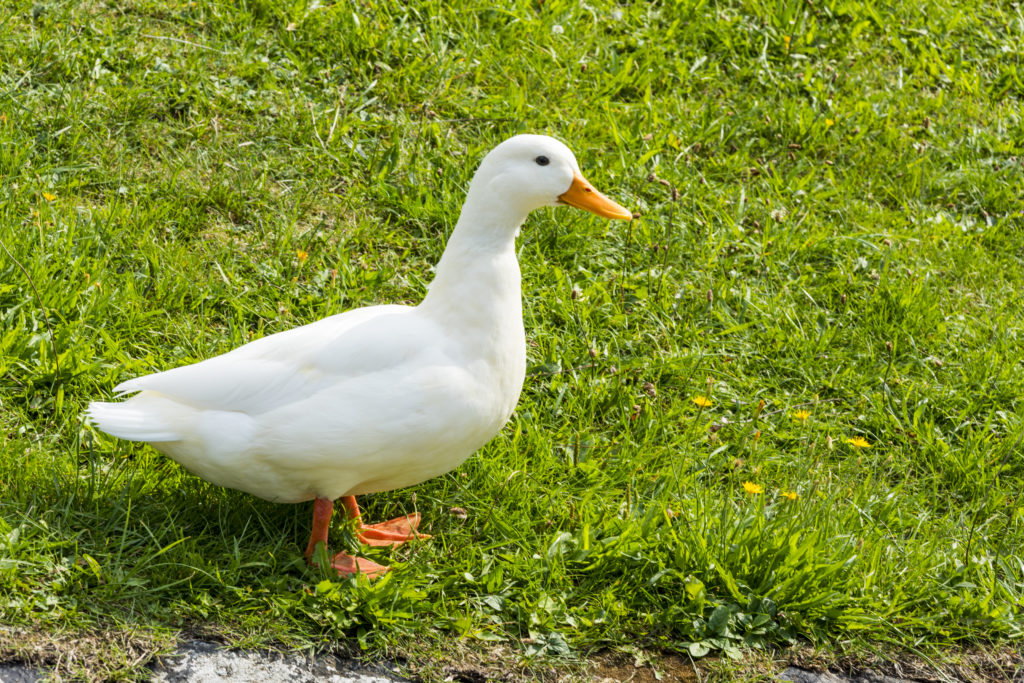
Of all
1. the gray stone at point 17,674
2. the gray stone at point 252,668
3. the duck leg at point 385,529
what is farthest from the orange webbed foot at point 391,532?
the gray stone at point 17,674

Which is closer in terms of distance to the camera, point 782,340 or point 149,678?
point 149,678

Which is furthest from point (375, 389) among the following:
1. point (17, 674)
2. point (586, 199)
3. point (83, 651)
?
point (17, 674)

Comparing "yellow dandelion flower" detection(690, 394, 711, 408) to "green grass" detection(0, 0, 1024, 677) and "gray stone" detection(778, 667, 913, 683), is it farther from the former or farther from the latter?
"gray stone" detection(778, 667, 913, 683)

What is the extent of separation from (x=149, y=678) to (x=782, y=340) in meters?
2.84

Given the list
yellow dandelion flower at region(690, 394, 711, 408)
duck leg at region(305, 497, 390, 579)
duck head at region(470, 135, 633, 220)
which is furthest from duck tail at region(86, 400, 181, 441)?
yellow dandelion flower at region(690, 394, 711, 408)

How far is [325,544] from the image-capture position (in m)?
3.32

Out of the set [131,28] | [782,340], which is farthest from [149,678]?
[131,28]

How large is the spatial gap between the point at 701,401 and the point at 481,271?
117 cm

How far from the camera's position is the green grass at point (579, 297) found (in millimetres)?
3355

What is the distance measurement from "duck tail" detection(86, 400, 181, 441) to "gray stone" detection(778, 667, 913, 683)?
76.5 inches

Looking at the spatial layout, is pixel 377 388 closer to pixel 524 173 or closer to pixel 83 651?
pixel 524 173

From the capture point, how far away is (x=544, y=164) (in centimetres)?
335

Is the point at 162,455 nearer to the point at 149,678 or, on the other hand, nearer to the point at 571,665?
the point at 149,678

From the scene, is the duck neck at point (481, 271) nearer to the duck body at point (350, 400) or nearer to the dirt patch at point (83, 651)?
the duck body at point (350, 400)
